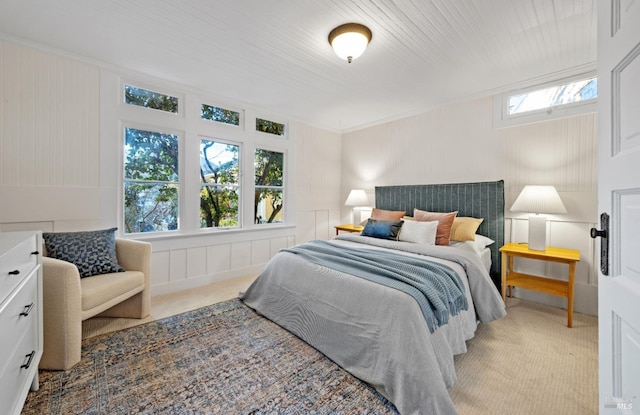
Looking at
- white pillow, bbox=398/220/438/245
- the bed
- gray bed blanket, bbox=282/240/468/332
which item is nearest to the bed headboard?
the bed

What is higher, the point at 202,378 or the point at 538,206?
the point at 538,206

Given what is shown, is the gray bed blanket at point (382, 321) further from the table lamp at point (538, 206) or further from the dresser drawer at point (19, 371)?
the dresser drawer at point (19, 371)

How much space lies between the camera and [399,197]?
4109mm

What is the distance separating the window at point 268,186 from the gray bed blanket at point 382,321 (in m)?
1.62

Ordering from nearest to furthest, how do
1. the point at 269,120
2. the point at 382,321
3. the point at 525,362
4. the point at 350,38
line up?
the point at 382,321
the point at 525,362
the point at 350,38
the point at 269,120

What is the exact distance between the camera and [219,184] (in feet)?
12.1

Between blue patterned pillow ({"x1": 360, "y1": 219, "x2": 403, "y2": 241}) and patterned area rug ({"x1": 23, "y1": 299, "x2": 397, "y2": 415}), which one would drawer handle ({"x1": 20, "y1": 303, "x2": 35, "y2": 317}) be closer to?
patterned area rug ({"x1": 23, "y1": 299, "x2": 397, "y2": 415})

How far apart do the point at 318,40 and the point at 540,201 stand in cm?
260

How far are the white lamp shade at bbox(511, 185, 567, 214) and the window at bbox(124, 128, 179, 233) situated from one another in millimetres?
3883

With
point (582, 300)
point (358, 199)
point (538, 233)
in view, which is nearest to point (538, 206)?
point (538, 233)

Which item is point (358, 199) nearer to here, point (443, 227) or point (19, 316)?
point (443, 227)

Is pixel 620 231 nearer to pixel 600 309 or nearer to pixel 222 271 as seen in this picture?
pixel 600 309

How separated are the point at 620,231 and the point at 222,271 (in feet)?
12.2

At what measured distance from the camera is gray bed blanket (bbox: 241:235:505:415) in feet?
4.72
